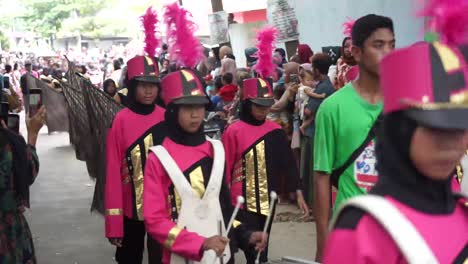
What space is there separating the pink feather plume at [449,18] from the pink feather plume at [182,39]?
13.1 ft

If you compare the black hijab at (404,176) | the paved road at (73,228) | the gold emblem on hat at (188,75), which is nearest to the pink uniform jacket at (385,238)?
the black hijab at (404,176)

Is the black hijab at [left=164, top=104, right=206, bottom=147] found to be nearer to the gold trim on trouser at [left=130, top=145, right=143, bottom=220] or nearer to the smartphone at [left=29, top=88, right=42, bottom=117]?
the smartphone at [left=29, top=88, right=42, bottom=117]

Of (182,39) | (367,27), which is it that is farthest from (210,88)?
(367,27)

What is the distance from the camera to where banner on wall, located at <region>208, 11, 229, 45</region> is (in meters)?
15.4

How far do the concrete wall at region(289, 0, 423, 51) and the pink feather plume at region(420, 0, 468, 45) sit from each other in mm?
7117

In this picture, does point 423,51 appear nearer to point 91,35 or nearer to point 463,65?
point 463,65

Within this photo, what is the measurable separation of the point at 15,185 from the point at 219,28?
1054 centimetres

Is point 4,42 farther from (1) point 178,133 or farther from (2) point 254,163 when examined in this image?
(1) point 178,133

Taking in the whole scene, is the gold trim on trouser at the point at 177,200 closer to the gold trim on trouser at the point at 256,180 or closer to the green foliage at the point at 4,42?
the gold trim on trouser at the point at 256,180

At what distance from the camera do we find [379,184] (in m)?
2.33

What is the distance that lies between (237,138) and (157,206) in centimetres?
224

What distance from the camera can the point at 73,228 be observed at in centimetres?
1026

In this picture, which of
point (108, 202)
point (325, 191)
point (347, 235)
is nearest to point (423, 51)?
point (347, 235)

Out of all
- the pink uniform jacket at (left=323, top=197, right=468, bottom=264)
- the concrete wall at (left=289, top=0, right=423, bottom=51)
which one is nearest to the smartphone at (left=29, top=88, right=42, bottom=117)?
the pink uniform jacket at (left=323, top=197, right=468, bottom=264)
